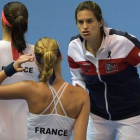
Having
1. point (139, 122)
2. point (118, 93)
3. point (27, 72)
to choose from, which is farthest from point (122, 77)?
point (27, 72)

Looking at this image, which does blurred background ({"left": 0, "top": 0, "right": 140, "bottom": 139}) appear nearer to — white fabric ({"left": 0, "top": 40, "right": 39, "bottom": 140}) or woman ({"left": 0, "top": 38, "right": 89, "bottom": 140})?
white fabric ({"left": 0, "top": 40, "right": 39, "bottom": 140})

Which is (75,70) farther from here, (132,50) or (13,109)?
(13,109)

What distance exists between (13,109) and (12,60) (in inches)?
9.8

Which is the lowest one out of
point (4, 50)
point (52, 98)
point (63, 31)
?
point (63, 31)

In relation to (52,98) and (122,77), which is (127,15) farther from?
(52,98)

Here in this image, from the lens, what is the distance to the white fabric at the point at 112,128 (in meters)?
2.86

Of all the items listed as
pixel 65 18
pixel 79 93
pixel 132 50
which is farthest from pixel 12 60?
pixel 65 18

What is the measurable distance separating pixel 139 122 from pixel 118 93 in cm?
20

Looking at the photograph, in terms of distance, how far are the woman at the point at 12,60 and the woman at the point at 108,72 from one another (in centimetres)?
39

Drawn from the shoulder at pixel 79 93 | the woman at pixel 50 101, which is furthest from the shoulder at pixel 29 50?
the shoulder at pixel 79 93

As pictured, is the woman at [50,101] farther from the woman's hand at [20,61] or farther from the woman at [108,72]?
the woman at [108,72]

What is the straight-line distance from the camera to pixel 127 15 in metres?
5.05

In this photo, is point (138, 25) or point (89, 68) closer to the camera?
point (89, 68)

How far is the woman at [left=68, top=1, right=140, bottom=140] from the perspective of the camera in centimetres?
283
